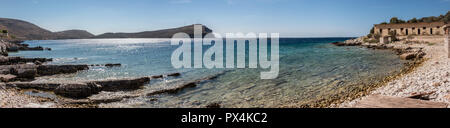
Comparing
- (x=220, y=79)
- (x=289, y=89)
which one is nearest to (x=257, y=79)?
(x=220, y=79)

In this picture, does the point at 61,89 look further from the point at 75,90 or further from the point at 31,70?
the point at 31,70

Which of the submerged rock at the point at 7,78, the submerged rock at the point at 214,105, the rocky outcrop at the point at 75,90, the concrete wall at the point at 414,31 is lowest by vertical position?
the submerged rock at the point at 214,105

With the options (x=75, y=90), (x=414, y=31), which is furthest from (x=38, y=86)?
(x=414, y=31)

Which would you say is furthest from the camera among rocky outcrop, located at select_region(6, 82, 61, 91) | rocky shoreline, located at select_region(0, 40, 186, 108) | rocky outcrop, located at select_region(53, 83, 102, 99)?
rocky outcrop, located at select_region(6, 82, 61, 91)

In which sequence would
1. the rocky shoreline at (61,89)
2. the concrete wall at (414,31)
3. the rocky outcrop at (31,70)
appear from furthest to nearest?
the concrete wall at (414,31)
the rocky outcrop at (31,70)
the rocky shoreline at (61,89)

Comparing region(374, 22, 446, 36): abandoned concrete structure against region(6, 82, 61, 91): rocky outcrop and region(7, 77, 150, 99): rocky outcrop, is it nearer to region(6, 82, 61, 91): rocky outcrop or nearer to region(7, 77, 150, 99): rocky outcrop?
region(7, 77, 150, 99): rocky outcrop

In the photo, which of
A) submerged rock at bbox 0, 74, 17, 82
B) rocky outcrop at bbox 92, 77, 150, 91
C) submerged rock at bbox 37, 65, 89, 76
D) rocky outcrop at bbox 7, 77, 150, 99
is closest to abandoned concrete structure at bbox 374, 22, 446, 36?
rocky outcrop at bbox 92, 77, 150, 91

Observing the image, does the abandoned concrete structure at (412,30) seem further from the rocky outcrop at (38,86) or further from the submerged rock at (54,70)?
the rocky outcrop at (38,86)

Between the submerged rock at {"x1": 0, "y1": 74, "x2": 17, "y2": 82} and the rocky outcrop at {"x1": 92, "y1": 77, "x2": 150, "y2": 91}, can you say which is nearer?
the rocky outcrop at {"x1": 92, "y1": 77, "x2": 150, "y2": 91}

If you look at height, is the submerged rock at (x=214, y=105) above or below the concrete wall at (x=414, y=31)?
below

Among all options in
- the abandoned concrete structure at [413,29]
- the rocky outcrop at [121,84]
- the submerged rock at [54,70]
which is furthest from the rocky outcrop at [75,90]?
the abandoned concrete structure at [413,29]

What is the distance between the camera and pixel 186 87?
14156mm

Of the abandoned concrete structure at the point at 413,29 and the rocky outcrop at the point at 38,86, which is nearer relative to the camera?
the rocky outcrop at the point at 38,86
